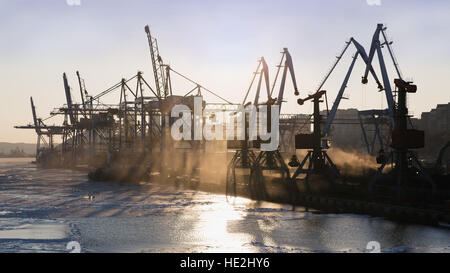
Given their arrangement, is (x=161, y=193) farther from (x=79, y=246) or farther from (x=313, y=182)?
(x=79, y=246)

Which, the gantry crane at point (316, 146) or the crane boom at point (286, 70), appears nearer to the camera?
the gantry crane at point (316, 146)

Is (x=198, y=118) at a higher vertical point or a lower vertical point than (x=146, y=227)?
higher

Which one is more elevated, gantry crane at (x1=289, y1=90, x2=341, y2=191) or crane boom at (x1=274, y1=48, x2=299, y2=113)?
crane boom at (x1=274, y1=48, x2=299, y2=113)

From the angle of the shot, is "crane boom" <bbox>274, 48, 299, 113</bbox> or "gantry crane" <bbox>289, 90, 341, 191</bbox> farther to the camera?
"crane boom" <bbox>274, 48, 299, 113</bbox>

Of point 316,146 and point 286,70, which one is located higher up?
point 286,70

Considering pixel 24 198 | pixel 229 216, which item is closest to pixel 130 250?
pixel 229 216

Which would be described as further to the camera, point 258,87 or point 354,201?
point 258,87

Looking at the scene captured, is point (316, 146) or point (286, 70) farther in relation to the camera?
point (286, 70)

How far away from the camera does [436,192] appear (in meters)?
43.0

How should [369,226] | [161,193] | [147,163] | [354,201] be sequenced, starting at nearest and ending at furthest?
1. [369,226]
2. [354,201]
3. [161,193]
4. [147,163]

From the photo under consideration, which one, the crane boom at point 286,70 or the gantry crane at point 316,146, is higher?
the crane boom at point 286,70
